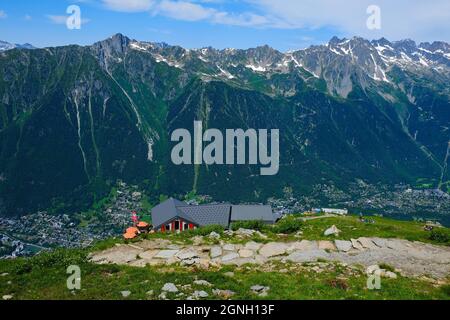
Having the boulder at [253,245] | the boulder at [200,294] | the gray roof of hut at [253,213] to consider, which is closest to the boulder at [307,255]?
the boulder at [253,245]

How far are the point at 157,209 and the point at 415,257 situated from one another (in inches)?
2235

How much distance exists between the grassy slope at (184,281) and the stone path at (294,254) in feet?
9.98

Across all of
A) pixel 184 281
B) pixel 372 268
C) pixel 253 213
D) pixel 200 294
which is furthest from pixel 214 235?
pixel 253 213

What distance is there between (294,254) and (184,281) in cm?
1477

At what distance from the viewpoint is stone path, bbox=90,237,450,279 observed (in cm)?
4084

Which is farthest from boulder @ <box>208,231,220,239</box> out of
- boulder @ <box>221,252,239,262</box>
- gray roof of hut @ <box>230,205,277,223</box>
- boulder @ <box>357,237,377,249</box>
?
gray roof of hut @ <box>230,205,277,223</box>

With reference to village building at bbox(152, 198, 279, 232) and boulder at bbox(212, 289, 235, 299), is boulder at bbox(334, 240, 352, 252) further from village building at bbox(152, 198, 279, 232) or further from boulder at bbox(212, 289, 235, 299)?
village building at bbox(152, 198, 279, 232)

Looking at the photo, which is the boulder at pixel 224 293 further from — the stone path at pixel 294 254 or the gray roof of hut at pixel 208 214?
the gray roof of hut at pixel 208 214

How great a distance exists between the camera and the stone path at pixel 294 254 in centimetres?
4084

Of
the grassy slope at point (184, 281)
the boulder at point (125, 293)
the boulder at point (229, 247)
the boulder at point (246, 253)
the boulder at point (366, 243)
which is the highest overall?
the boulder at point (125, 293)

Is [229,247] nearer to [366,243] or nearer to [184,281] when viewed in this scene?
[184,281]

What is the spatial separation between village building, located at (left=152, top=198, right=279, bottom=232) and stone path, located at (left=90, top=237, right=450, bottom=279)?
29.1 m
